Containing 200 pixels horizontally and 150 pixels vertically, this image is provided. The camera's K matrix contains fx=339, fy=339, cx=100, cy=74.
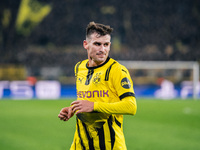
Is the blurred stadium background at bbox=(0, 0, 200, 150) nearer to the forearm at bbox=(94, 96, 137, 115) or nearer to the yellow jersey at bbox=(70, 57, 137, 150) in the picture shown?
the yellow jersey at bbox=(70, 57, 137, 150)

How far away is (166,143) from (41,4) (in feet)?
98.5

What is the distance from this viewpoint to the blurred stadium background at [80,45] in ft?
62.9

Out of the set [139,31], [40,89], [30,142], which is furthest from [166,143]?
[139,31]

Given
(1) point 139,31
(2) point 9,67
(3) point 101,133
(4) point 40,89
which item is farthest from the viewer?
(1) point 139,31

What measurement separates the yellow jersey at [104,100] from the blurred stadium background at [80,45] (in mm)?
8822

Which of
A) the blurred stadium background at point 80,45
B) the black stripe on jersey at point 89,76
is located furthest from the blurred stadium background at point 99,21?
the black stripe on jersey at point 89,76

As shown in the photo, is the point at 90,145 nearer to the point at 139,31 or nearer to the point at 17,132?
the point at 17,132

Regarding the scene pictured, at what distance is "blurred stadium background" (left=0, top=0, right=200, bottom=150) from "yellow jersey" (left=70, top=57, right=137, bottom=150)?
882 centimetres

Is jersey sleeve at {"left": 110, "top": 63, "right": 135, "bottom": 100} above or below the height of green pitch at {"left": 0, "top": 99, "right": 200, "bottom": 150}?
above

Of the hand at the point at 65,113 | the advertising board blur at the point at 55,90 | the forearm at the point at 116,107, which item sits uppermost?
the forearm at the point at 116,107

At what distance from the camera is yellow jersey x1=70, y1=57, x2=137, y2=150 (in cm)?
271

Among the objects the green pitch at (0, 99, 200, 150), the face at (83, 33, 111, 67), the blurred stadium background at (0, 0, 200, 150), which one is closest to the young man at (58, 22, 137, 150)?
the face at (83, 33, 111, 67)

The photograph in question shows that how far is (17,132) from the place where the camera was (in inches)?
321

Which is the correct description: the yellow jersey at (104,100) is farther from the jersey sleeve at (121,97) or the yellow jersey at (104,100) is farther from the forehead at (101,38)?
the forehead at (101,38)
